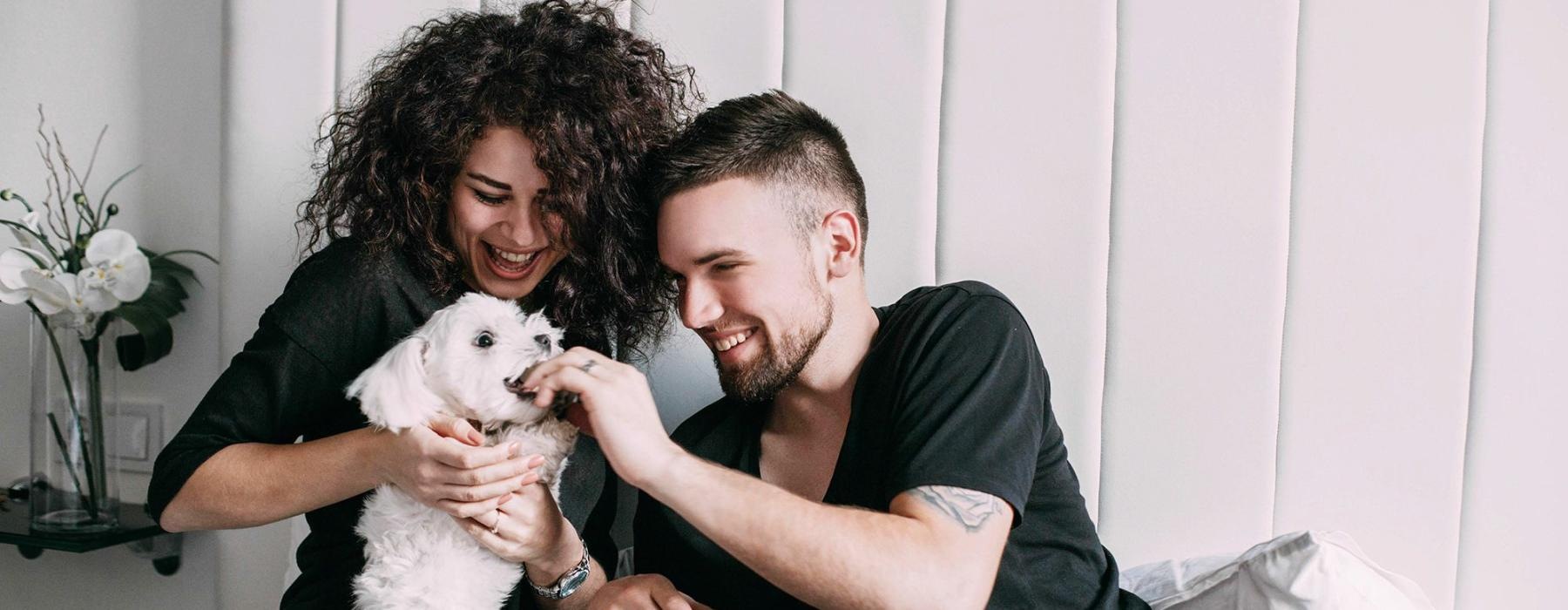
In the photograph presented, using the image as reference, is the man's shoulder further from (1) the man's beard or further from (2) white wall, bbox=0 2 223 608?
(2) white wall, bbox=0 2 223 608

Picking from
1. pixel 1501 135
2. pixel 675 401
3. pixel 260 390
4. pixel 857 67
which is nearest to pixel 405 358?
pixel 260 390

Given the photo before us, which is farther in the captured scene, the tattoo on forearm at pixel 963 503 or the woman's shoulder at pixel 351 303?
the woman's shoulder at pixel 351 303

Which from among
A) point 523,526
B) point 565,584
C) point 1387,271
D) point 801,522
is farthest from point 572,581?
point 1387,271

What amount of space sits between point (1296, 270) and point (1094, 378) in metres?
0.40

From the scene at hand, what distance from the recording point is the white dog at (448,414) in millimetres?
1148

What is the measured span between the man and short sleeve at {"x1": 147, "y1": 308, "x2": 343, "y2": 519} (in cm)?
45

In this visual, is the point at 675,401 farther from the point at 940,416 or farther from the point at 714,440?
the point at 940,416

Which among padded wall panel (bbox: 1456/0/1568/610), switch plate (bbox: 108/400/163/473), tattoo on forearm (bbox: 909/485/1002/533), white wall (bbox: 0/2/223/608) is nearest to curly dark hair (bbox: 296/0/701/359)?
tattoo on forearm (bbox: 909/485/1002/533)

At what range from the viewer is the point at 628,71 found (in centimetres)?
156

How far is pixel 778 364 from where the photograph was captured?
1446 millimetres

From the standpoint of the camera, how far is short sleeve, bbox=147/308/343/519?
1350 millimetres

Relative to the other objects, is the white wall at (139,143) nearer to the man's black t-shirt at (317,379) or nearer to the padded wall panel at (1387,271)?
the man's black t-shirt at (317,379)

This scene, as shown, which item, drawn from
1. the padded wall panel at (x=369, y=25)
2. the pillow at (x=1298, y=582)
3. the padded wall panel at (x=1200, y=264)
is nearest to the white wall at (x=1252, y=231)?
the padded wall panel at (x=1200, y=264)

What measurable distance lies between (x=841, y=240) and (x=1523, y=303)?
1220 mm
